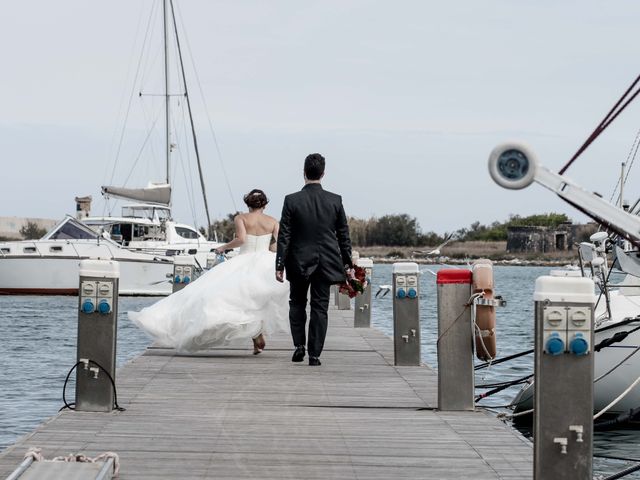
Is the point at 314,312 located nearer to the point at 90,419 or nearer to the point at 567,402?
the point at 90,419

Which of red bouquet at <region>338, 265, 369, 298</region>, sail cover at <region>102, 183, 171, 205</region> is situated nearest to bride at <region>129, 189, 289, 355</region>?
red bouquet at <region>338, 265, 369, 298</region>

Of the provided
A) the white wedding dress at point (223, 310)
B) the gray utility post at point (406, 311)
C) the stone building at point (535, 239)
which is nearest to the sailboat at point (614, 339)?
the gray utility post at point (406, 311)

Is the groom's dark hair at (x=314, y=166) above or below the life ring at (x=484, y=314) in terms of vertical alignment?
above

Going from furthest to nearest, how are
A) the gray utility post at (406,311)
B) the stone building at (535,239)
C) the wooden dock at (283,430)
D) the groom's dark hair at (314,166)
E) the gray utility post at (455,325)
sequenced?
the stone building at (535,239) → the gray utility post at (406,311) → the groom's dark hair at (314,166) → the gray utility post at (455,325) → the wooden dock at (283,430)

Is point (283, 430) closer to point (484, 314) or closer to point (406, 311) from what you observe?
point (484, 314)

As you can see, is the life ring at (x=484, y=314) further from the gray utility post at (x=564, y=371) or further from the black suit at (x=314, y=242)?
the black suit at (x=314, y=242)

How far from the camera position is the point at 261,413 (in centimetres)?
966

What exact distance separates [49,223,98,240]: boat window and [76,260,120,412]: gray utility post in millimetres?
36430

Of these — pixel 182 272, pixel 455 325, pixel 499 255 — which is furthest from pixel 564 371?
pixel 499 255

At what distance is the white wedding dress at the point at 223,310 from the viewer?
45.3 ft

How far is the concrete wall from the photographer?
123 meters

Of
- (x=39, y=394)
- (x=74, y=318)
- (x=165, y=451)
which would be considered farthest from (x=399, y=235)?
(x=165, y=451)

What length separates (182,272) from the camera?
757 inches

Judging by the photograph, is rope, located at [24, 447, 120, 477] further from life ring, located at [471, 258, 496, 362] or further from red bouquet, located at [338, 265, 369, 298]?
red bouquet, located at [338, 265, 369, 298]
